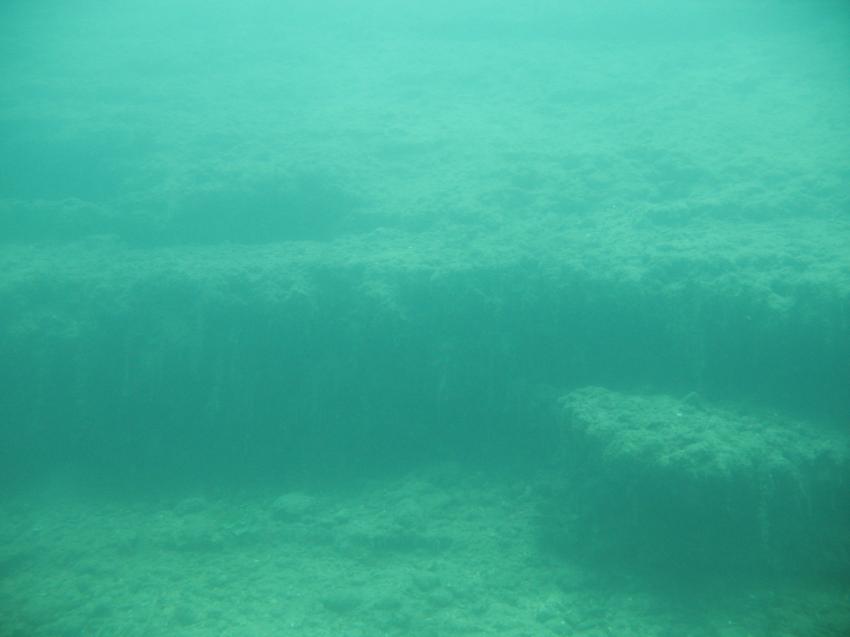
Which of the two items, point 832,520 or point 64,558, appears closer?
point 832,520

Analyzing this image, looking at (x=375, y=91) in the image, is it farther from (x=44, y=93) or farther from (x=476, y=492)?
(x=476, y=492)

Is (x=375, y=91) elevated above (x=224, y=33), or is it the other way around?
(x=224, y=33)

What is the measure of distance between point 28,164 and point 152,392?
10.2 m

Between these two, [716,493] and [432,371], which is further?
[432,371]

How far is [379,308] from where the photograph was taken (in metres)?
10.4

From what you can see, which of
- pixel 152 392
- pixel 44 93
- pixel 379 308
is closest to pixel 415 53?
pixel 44 93

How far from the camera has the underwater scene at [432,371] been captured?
7.34 metres

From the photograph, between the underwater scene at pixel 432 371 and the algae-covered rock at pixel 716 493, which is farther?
the underwater scene at pixel 432 371

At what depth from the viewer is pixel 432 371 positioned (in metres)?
10.1

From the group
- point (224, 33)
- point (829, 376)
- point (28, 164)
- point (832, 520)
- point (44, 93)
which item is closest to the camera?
point (832, 520)

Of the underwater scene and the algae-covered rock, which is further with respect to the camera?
the underwater scene

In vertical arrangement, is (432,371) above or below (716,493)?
above

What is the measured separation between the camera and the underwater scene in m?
7.34

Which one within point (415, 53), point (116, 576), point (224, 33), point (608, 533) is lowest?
point (116, 576)
